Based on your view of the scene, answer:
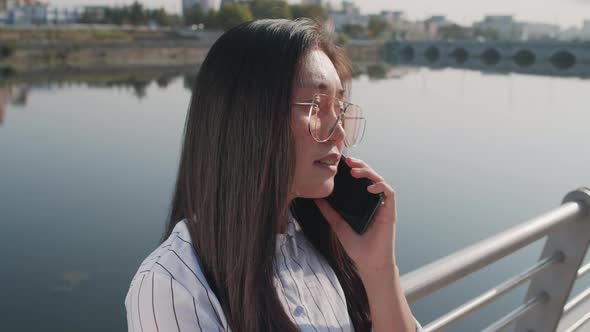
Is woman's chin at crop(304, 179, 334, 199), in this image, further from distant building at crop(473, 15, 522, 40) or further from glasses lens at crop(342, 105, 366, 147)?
distant building at crop(473, 15, 522, 40)

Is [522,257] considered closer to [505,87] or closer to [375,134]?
[375,134]

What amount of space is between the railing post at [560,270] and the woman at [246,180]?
0.64 meters

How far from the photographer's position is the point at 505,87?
1712 cm

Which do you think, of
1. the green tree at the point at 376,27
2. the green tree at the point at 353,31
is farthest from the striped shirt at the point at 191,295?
the green tree at the point at 376,27

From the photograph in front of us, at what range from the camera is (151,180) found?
6.91m

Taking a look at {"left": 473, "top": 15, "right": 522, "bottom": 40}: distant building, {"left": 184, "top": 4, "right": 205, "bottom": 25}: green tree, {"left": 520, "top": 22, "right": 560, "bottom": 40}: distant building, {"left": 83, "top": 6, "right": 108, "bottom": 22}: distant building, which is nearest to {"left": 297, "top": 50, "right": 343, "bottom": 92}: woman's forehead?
{"left": 184, "top": 4, "right": 205, "bottom": 25}: green tree

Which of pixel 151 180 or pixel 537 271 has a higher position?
pixel 537 271

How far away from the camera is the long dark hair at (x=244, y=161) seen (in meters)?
0.54

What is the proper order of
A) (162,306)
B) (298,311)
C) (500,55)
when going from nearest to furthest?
(162,306)
(298,311)
(500,55)

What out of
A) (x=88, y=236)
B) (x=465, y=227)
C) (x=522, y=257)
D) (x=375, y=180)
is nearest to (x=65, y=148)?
(x=88, y=236)

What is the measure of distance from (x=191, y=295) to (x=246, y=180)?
11 cm

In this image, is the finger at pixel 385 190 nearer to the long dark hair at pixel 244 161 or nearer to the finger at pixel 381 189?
the finger at pixel 381 189

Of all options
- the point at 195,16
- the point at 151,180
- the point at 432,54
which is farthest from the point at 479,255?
the point at 432,54

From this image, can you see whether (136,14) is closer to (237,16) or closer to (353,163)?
(237,16)
